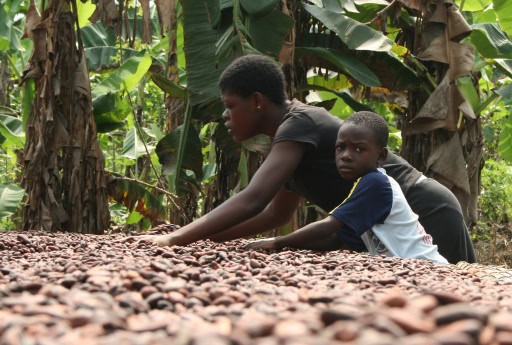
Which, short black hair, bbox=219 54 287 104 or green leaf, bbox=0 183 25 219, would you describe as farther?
green leaf, bbox=0 183 25 219

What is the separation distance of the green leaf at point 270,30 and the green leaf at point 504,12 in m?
2.06

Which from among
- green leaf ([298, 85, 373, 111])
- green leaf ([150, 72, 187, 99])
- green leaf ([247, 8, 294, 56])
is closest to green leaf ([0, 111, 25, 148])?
green leaf ([150, 72, 187, 99])

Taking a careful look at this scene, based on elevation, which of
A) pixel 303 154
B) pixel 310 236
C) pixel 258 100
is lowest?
pixel 310 236

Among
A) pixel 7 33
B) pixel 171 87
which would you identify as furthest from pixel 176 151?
pixel 7 33

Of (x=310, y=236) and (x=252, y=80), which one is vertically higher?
(x=252, y=80)

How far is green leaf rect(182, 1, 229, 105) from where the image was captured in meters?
5.25

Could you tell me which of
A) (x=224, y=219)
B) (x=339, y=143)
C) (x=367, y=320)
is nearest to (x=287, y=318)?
(x=367, y=320)

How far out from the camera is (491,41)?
6.04 meters

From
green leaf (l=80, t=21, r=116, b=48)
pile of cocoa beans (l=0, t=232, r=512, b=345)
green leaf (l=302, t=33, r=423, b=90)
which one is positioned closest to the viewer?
pile of cocoa beans (l=0, t=232, r=512, b=345)

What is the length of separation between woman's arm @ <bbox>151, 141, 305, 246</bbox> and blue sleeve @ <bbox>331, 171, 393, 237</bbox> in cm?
28

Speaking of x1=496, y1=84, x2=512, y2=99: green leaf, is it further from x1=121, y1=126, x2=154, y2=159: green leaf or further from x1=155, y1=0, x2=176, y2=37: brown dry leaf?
x1=121, y1=126, x2=154, y2=159: green leaf

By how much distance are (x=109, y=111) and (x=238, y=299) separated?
14.6 feet

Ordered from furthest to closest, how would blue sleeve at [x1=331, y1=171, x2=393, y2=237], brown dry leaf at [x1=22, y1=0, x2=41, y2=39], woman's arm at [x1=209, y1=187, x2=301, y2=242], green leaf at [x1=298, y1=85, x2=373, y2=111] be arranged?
green leaf at [x1=298, y1=85, x2=373, y2=111]
brown dry leaf at [x1=22, y1=0, x2=41, y2=39]
woman's arm at [x1=209, y1=187, x2=301, y2=242]
blue sleeve at [x1=331, y1=171, x2=393, y2=237]

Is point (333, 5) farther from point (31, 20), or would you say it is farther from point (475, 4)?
point (31, 20)
